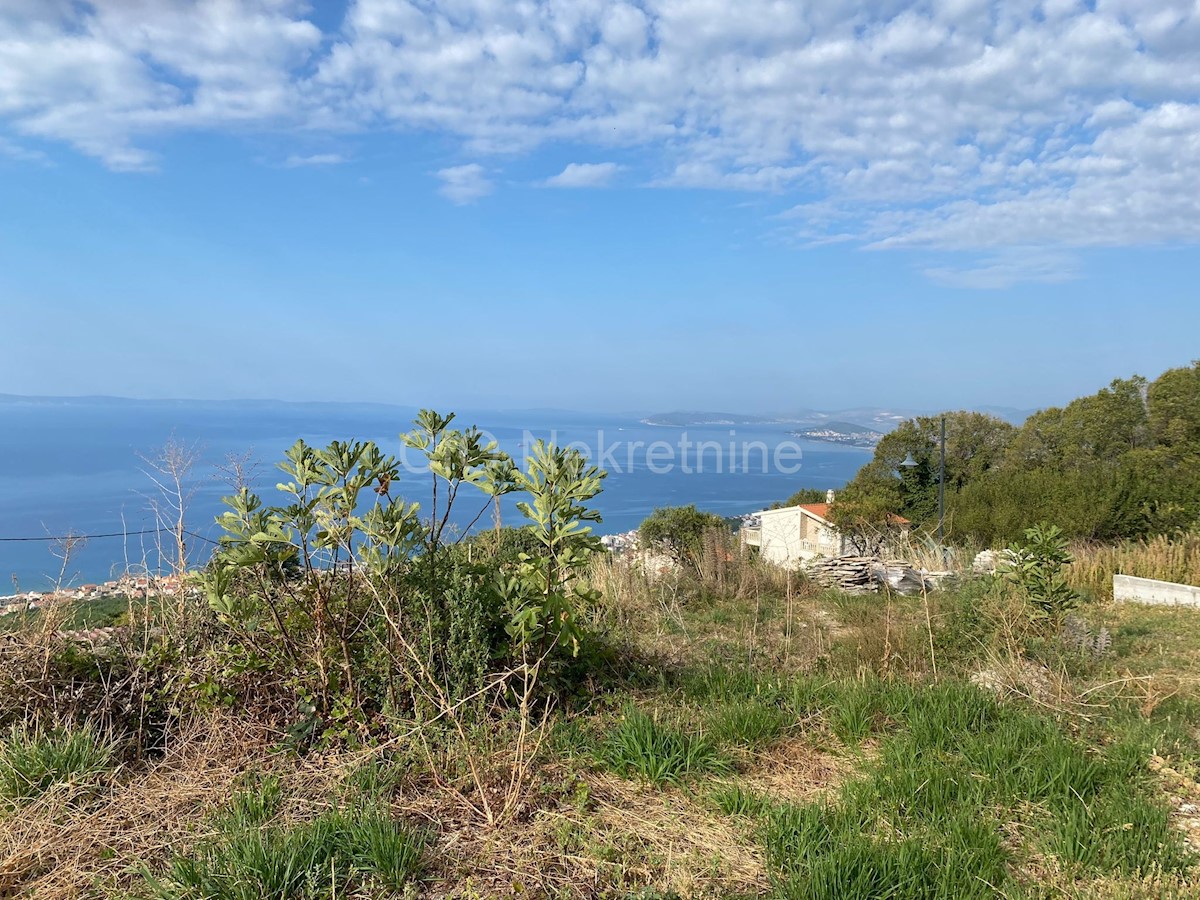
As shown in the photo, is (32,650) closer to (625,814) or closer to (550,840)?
(550,840)

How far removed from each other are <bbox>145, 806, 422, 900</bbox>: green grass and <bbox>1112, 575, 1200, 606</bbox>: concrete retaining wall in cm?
846

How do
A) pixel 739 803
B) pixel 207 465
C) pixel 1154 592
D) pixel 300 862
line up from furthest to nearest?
1. pixel 1154 592
2. pixel 207 465
3. pixel 739 803
4. pixel 300 862

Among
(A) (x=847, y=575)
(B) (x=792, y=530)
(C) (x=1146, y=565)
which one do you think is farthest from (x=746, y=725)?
(B) (x=792, y=530)

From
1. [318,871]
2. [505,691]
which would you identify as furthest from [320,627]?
[318,871]

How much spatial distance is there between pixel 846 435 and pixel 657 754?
37.9 m

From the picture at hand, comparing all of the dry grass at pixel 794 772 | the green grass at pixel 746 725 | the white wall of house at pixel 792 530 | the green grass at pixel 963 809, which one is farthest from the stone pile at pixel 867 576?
the white wall of house at pixel 792 530

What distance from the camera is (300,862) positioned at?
7.00 feet

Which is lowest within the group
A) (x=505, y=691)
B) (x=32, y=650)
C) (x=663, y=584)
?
(x=663, y=584)

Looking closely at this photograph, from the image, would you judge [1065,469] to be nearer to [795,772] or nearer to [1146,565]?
[1146,565]

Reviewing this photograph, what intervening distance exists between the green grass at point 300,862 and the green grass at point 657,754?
876mm

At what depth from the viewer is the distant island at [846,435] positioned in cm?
3225

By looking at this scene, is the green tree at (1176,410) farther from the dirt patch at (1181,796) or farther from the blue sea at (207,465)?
the dirt patch at (1181,796)

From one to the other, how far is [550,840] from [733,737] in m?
1.04

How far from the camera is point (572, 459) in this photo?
10.9 feet
